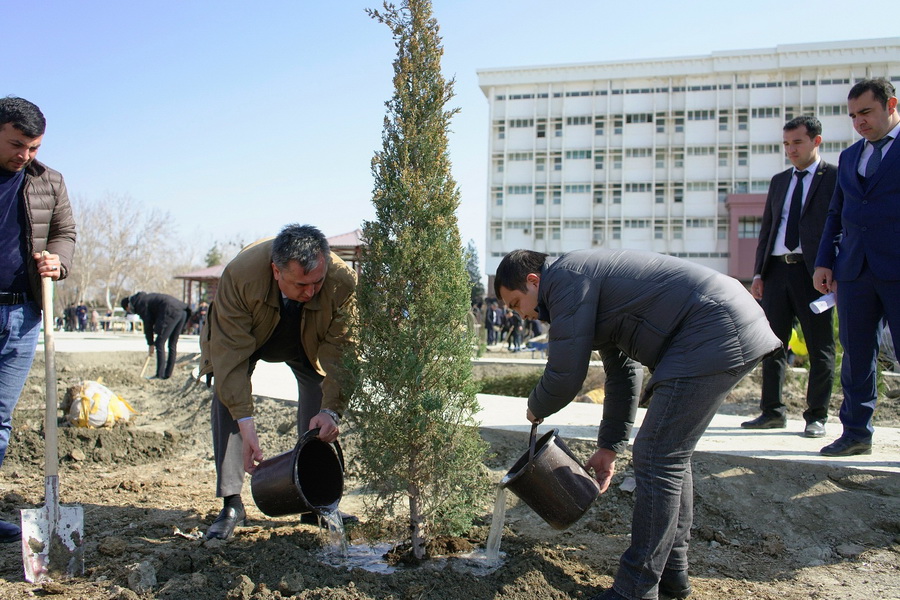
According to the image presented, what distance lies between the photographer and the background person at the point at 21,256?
346 centimetres

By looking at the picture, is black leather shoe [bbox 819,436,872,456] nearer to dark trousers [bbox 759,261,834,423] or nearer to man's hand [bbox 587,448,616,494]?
dark trousers [bbox 759,261,834,423]

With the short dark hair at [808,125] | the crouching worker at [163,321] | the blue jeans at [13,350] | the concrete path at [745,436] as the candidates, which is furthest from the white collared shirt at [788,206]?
the crouching worker at [163,321]

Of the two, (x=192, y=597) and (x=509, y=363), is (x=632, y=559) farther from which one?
(x=509, y=363)

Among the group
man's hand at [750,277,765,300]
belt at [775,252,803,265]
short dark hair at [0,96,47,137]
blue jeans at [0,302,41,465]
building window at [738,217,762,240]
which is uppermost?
building window at [738,217,762,240]

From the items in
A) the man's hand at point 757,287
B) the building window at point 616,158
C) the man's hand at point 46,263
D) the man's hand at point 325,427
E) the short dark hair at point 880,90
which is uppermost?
the building window at point 616,158

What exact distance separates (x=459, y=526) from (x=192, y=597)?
→ 4.05 feet

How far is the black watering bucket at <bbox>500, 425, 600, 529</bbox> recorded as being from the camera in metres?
2.92

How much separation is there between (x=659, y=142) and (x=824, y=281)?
179ft

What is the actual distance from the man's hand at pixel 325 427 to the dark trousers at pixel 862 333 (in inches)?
118

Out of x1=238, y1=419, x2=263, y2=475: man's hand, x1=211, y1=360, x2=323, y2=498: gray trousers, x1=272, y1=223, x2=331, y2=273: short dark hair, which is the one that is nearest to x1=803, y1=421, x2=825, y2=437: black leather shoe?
x1=211, y1=360, x2=323, y2=498: gray trousers

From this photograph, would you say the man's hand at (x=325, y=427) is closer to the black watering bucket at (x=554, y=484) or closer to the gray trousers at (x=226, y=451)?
the gray trousers at (x=226, y=451)

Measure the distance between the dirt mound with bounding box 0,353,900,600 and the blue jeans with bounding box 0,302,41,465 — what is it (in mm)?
717

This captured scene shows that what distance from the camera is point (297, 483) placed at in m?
3.10

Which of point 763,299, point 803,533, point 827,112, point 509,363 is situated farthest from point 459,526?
point 827,112
